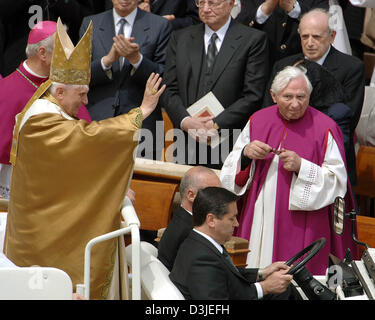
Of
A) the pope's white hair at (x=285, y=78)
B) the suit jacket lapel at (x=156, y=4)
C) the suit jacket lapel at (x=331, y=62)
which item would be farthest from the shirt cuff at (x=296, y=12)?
the suit jacket lapel at (x=156, y=4)

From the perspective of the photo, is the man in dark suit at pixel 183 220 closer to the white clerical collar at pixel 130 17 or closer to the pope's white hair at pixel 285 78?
the pope's white hair at pixel 285 78

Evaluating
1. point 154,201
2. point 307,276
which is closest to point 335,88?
point 154,201

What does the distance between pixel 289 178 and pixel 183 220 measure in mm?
1297

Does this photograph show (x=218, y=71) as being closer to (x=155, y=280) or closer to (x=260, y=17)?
(x=260, y=17)

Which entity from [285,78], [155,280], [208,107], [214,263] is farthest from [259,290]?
[208,107]

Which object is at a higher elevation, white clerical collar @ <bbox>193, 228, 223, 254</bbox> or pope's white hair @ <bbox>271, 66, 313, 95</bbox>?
pope's white hair @ <bbox>271, 66, 313, 95</bbox>

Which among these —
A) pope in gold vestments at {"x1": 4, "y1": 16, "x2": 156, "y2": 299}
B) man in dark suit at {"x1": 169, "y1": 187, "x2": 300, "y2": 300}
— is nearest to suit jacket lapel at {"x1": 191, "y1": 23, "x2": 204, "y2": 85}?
pope in gold vestments at {"x1": 4, "y1": 16, "x2": 156, "y2": 299}

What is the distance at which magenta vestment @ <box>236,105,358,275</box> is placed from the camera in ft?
21.4

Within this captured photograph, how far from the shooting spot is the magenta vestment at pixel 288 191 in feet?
21.4

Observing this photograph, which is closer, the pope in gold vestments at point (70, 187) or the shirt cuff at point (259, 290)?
the shirt cuff at point (259, 290)

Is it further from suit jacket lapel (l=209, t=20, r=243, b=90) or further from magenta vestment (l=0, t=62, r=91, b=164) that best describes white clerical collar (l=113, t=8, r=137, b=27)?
magenta vestment (l=0, t=62, r=91, b=164)

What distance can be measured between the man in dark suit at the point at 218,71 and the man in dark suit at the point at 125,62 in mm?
300

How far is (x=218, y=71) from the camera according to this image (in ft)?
24.1

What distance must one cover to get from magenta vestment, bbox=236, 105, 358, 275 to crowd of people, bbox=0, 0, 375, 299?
0.01 metres
